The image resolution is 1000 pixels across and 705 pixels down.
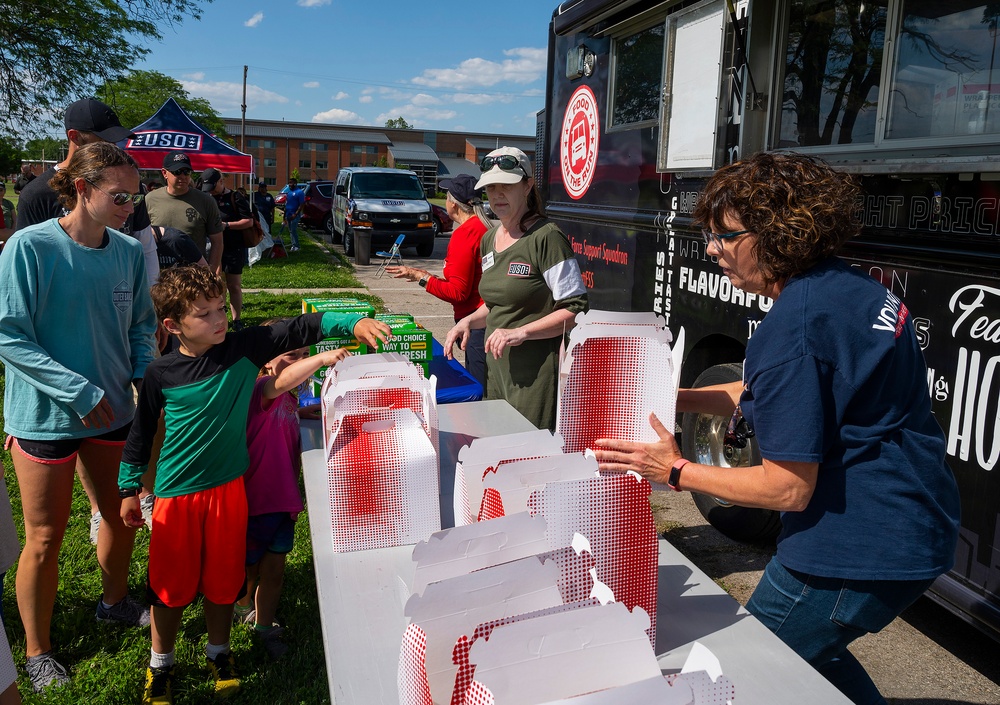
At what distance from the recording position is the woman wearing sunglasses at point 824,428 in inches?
58.7

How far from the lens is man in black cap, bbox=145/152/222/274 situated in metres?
6.50

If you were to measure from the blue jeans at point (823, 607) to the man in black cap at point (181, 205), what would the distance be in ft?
18.9

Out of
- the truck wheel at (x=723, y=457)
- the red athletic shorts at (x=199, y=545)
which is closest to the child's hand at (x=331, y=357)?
the red athletic shorts at (x=199, y=545)

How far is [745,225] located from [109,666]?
2884mm

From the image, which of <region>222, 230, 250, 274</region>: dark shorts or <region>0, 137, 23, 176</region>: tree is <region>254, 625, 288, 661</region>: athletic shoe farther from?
<region>0, 137, 23, 176</region>: tree

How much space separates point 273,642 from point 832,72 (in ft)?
10.5

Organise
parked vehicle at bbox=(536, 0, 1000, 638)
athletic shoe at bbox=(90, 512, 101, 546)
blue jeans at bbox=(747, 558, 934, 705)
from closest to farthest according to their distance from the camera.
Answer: blue jeans at bbox=(747, 558, 934, 705) → parked vehicle at bbox=(536, 0, 1000, 638) → athletic shoe at bbox=(90, 512, 101, 546)

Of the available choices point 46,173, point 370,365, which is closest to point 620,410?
point 370,365

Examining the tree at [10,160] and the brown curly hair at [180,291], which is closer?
the brown curly hair at [180,291]

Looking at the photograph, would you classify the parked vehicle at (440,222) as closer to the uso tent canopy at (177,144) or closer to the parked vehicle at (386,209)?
the parked vehicle at (386,209)

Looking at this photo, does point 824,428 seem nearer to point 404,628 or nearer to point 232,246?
point 404,628

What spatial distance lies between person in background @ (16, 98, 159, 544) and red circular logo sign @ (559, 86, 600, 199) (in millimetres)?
2678

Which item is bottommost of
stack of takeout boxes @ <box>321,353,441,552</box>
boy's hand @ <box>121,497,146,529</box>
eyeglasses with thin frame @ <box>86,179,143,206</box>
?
Result: boy's hand @ <box>121,497,146,529</box>

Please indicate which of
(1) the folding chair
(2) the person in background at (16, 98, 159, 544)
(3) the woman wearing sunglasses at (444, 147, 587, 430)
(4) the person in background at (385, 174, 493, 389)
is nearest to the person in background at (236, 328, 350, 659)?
(2) the person in background at (16, 98, 159, 544)
